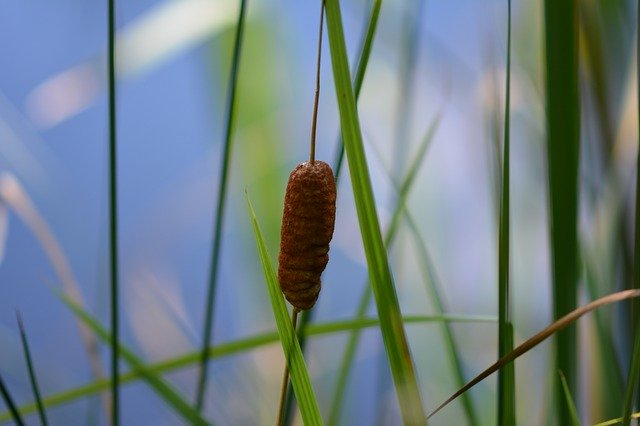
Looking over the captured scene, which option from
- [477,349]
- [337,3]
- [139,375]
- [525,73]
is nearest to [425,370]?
[477,349]

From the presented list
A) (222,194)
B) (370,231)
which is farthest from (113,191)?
(370,231)

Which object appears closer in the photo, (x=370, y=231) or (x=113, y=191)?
(x=370, y=231)

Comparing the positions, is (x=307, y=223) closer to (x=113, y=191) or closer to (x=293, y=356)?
(x=293, y=356)

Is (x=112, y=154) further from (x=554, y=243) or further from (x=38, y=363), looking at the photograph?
(x=38, y=363)

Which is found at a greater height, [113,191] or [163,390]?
[113,191]

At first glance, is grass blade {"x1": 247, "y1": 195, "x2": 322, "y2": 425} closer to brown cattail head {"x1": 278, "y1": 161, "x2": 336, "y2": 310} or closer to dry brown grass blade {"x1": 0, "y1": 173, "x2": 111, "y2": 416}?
brown cattail head {"x1": 278, "y1": 161, "x2": 336, "y2": 310}

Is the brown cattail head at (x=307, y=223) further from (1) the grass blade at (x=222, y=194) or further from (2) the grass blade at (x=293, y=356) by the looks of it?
(1) the grass blade at (x=222, y=194)
